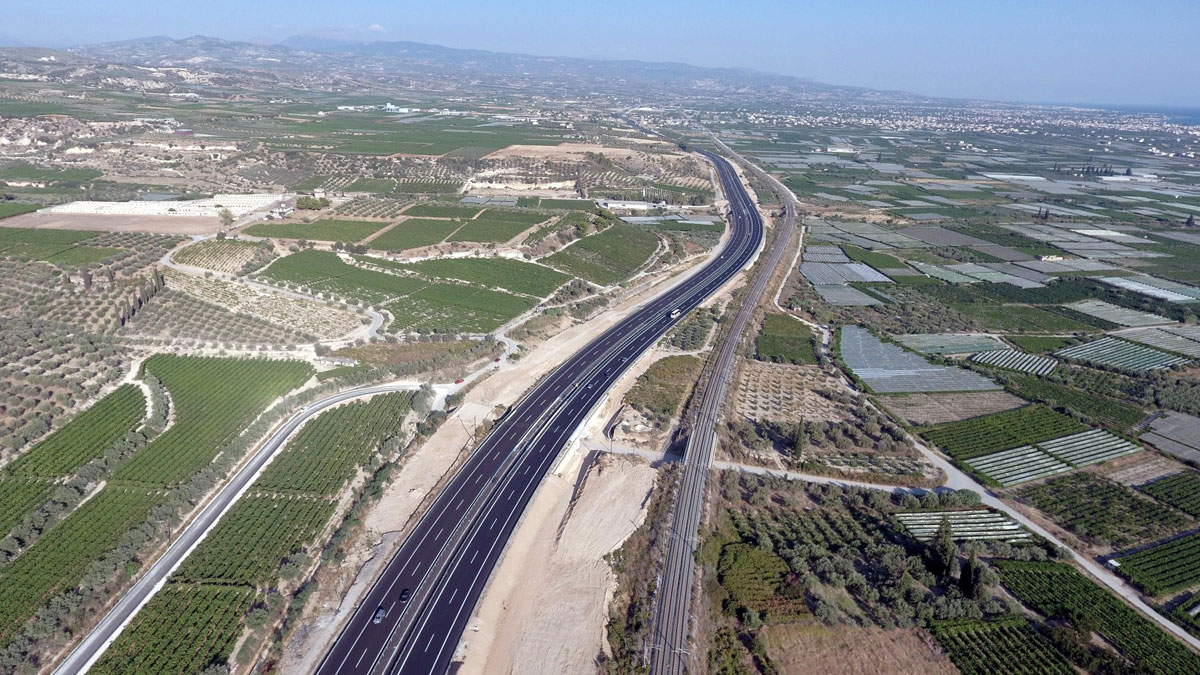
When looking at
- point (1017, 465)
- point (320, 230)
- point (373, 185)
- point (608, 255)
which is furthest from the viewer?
point (373, 185)

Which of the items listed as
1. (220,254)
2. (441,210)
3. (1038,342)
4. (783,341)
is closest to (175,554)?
(220,254)

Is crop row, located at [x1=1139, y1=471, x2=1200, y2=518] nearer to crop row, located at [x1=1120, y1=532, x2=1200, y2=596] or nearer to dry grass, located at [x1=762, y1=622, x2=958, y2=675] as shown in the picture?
crop row, located at [x1=1120, y1=532, x2=1200, y2=596]

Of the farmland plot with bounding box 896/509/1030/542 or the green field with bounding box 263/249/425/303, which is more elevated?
the green field with bounding box 263/249/425/303

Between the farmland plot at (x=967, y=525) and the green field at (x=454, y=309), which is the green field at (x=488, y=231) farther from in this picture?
the farmland plot at (x=967, y=525)

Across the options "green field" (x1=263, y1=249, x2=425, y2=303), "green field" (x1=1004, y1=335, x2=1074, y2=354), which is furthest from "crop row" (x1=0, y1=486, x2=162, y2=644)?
"green field" (x1=1004, y1=335, x2=1074, y2=354)

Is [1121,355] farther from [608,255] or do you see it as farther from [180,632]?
[180,632]
